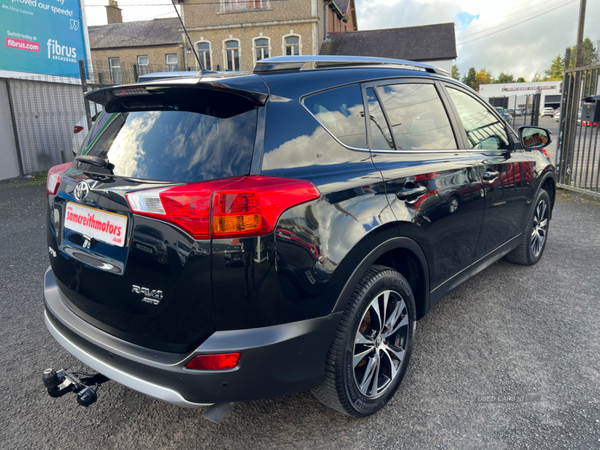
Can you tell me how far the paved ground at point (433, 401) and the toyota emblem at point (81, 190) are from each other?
118cm

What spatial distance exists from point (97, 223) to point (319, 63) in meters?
1.40

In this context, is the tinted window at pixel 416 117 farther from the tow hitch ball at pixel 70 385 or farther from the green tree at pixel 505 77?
the green tree at pixel 505 77

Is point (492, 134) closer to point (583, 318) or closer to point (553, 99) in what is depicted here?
point (583, 318)

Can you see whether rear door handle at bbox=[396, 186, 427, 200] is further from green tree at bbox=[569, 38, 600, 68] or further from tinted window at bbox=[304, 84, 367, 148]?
green tree at bbox=[569, 38, 600, 68]

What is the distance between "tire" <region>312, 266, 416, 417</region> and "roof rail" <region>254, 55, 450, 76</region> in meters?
1.09

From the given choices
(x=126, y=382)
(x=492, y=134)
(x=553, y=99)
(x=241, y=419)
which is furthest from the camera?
A: (x=553, y=99)

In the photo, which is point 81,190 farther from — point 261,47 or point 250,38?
point 250,38

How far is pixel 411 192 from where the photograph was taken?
8.12ft

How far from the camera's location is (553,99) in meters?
64.1

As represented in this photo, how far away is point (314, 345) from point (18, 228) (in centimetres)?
599

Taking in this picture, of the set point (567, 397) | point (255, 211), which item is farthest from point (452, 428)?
point (255, 211)

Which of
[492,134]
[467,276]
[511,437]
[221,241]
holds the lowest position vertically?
[511,437]

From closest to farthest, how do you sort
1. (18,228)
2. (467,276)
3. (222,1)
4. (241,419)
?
(241,419) → (467,276) → (18,228) → (222,1)

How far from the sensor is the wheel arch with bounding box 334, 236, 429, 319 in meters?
2.10
